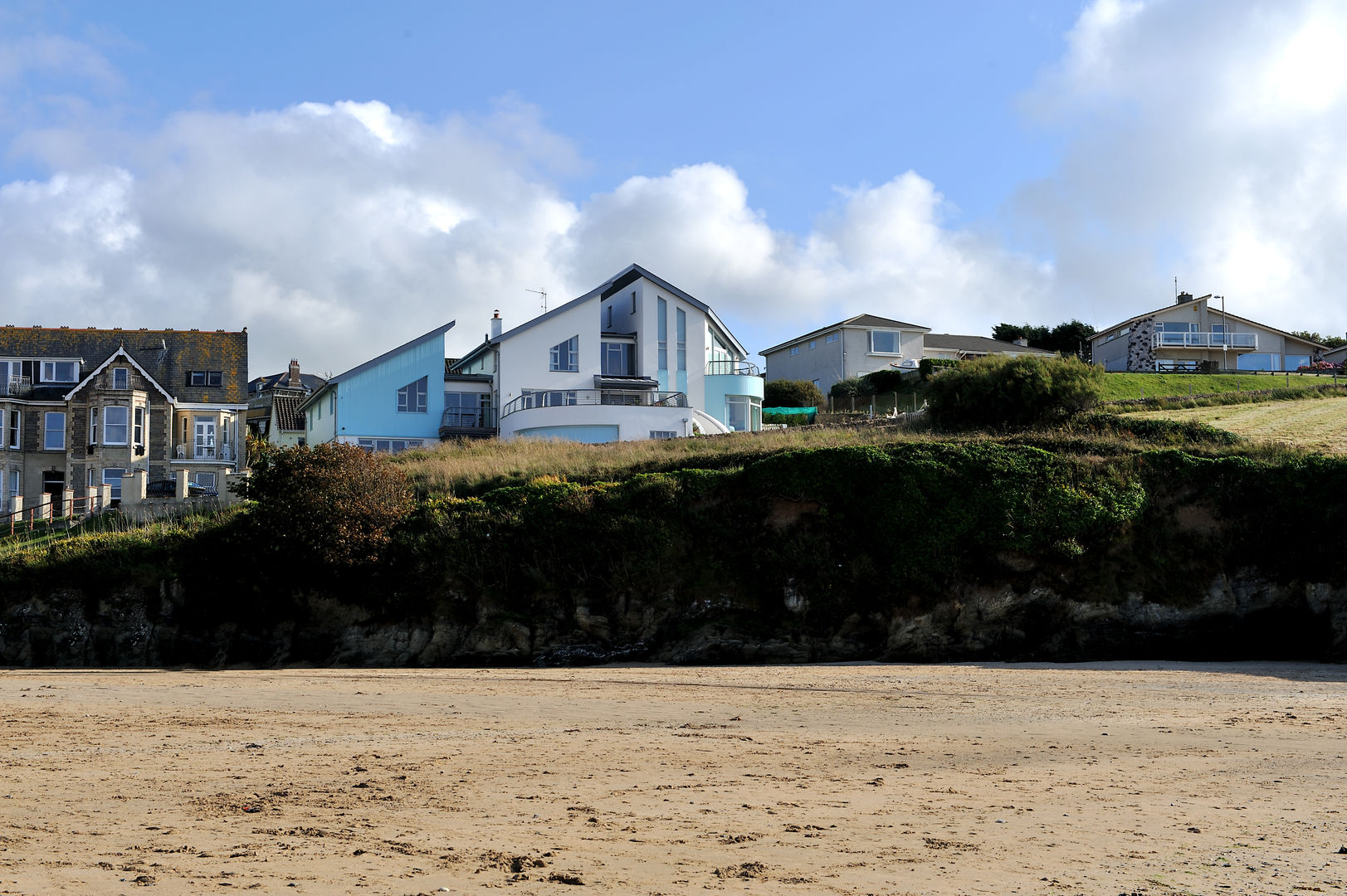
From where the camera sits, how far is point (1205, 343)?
65.8 m

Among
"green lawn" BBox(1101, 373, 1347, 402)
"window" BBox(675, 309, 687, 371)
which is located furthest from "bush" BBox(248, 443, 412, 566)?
"green lawn" BBox(1101, 373, 1347, 402)

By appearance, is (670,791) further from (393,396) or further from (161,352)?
(161,352)

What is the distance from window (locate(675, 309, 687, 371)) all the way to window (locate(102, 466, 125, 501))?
23.9 m

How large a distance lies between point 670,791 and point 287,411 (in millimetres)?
56265

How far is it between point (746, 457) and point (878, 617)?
5680 millimetres

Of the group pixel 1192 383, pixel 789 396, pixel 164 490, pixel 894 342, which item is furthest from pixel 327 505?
pixel 894 342

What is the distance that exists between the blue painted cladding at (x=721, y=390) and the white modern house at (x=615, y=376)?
4 centimetres

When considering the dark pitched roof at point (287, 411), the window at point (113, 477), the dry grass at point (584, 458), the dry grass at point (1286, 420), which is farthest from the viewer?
the dark pitched roof at point (287, 411)

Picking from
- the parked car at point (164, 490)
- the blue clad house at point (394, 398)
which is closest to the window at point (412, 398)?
the blue clad house at point (394, 398)

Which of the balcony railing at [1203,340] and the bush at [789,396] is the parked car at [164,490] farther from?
the balcony railing at [1203,340]

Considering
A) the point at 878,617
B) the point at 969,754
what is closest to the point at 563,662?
the point at 878,617

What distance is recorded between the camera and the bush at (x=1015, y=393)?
35500mm

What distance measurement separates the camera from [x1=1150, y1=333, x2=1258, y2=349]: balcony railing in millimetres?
65375

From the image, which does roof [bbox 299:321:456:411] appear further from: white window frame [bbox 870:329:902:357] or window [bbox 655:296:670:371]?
white window frame [bbox 870:329:902:357]
